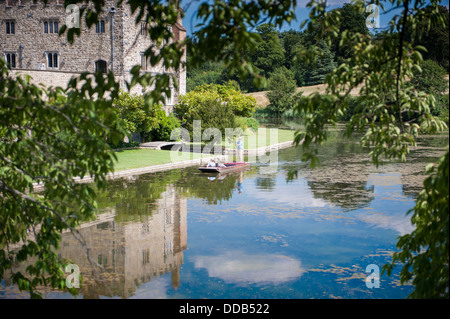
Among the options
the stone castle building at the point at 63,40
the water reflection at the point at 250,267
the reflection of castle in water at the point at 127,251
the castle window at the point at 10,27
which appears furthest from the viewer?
the castle window at the point at 10,27

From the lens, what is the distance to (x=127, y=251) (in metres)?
14.1

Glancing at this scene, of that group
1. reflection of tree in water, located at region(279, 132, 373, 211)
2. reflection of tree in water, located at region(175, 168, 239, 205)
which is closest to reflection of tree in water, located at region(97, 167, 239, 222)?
reflection of tree in water, located at region(175, 168, 239, 205)

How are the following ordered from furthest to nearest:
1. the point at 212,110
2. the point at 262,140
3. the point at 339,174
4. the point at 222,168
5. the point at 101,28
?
1. the point at 262,140
2. the point at 212,110
3. the point at 101,28
4. the point at 222,168
5. the point at 339,174

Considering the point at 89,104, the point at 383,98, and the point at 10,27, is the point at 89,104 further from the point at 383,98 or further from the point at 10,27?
the point at 10,27

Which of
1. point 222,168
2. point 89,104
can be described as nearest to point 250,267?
point 89,104

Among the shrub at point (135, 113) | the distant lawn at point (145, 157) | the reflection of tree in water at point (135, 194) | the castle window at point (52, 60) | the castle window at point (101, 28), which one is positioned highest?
the castle window at point (101, 28)

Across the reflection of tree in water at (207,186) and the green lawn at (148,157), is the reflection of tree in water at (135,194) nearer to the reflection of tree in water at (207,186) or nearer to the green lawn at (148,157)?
the reflection of tree in water at (207,186)

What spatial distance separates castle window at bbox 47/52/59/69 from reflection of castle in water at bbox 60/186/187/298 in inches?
1215

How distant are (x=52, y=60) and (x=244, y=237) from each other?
36932mm

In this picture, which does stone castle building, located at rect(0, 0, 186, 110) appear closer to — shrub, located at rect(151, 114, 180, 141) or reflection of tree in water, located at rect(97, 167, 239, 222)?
shrub, located at rect(151, 114, 180, 141)

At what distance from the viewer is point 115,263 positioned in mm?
13039

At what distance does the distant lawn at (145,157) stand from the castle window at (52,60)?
14400 millimetres

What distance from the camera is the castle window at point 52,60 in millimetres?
45562

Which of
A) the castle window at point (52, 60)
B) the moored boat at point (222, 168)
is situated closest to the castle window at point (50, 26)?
the castle window at point (52, 60)
